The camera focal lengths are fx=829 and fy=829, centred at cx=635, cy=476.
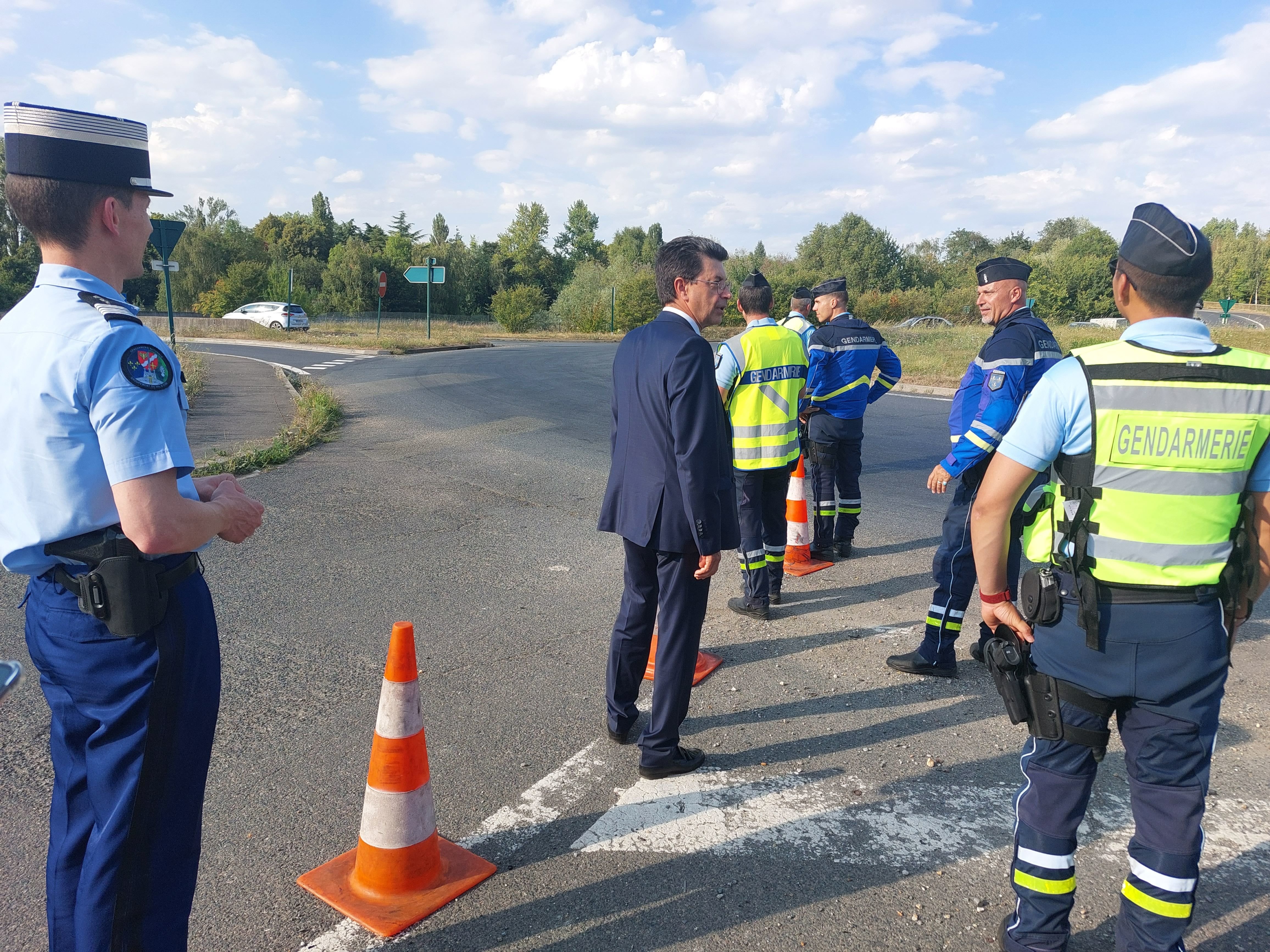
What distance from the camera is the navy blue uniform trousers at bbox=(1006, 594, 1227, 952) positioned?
2227 mm

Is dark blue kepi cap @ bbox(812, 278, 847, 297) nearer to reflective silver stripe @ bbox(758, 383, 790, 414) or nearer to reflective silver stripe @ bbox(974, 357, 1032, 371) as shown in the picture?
reflective silver stripe @ bbox(758, 383, 790, 414)

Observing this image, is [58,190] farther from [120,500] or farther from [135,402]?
[120,500]

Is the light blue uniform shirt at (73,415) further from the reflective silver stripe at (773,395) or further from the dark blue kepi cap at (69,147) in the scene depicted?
the reflective silver stripe at (773,395)

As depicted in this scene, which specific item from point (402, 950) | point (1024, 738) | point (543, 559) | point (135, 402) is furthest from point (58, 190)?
point (543, 559)

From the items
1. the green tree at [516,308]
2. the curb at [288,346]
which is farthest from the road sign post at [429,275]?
the green tree at [516,308]

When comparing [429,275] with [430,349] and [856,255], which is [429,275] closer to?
[430,349]

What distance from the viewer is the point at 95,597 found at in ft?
6.33

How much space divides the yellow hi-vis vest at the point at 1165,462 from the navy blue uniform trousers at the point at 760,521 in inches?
118

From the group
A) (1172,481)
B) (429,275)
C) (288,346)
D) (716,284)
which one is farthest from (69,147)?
(288,346)

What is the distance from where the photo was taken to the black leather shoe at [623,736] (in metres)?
3.83

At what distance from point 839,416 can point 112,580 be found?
5.57 metres

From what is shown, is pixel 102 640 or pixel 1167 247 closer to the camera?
pixel 102 640

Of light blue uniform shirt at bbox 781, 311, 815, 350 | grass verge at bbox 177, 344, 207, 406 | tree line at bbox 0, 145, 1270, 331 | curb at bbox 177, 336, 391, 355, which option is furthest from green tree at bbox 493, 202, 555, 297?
light blue uniform shirt at bbox 781, 311, 815, 350

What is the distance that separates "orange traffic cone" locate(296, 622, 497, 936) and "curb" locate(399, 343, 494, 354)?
26030mm
